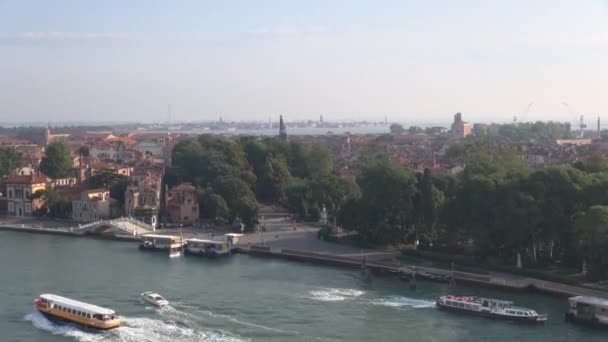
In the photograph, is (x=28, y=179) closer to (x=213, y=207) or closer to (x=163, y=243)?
(x=213, y=207)

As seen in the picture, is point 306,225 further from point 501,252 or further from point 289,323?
point 289,323

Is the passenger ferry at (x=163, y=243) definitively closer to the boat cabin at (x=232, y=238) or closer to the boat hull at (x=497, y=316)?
the boat cabin at (x=232, y=238)

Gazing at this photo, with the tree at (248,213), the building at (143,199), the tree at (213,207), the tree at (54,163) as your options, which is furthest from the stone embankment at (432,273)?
the tree at (54,163)

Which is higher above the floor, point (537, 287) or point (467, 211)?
point (467, 211)

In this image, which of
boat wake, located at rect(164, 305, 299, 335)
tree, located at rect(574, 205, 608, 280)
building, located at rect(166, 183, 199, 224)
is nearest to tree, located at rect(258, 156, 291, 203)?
building, located at rect(166, 183, 199, 224)

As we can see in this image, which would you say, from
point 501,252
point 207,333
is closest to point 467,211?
point 501,252

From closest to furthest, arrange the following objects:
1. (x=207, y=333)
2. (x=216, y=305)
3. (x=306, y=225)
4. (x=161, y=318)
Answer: (x=207, y=333) → (x=161, y=318) → (x=216, y=305) → (x=306, y=225)

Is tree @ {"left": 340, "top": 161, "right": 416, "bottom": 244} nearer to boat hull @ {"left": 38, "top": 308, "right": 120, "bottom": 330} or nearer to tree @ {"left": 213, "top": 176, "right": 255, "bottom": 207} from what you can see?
tree @ {"left": 213, "top": 176, "right": 255, "bottom": 207}

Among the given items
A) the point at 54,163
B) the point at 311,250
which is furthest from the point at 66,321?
the point at 54,163
